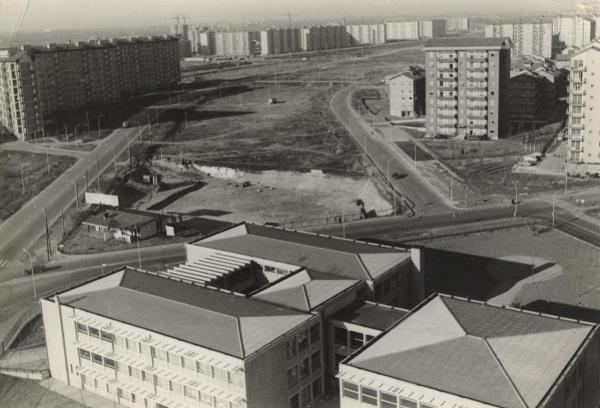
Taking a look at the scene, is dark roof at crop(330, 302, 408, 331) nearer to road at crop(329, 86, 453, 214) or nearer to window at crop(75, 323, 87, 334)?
window at crop(75, 323, 87, 334)

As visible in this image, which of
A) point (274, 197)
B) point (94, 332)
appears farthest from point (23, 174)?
point (94, 332)

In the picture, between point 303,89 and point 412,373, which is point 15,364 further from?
point 303,89

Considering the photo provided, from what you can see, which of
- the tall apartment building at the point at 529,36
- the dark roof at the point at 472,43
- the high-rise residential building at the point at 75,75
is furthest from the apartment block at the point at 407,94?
the tall apartment building at the point at 529,36

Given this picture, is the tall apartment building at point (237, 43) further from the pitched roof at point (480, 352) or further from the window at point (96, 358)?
the pitched roof at point (480, 352)

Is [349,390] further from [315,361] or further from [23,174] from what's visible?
[23,174]

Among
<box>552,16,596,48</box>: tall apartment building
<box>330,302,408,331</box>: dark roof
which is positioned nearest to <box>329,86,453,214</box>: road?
<box>330,302,408,331</box>: dark roof

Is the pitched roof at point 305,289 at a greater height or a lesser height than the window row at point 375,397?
greater
